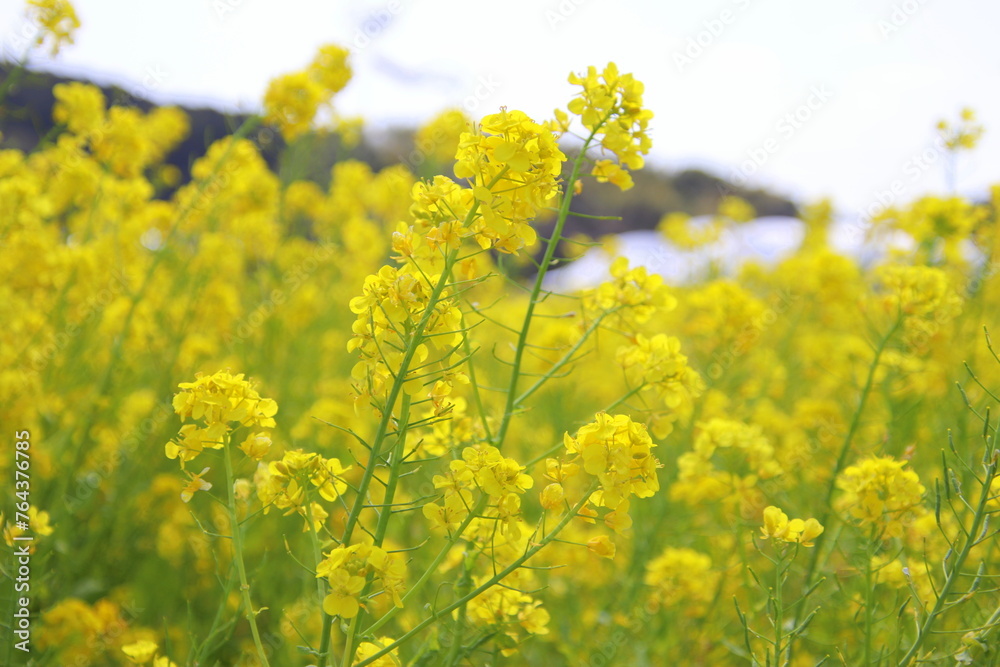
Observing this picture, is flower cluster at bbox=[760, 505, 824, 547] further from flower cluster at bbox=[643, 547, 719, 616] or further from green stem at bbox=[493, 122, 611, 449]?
flower cluster at bbox=[643, 547, 719, 616]

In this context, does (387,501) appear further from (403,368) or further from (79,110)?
(79,110)

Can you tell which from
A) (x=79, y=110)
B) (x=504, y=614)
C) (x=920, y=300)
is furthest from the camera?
(x=79, y=110)

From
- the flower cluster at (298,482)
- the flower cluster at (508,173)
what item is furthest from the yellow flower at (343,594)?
the flower cluster at (508,173)

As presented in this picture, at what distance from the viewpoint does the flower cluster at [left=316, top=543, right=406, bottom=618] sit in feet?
3.52

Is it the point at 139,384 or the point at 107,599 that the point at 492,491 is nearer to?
the point at 107,599

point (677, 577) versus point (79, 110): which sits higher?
point (79, 110)

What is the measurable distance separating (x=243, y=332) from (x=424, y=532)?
57.8 inches

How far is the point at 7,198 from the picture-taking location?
260 cm

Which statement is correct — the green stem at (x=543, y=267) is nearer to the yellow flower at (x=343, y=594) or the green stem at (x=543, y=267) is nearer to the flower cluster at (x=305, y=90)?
the yellow flower at (x=343, y=594)

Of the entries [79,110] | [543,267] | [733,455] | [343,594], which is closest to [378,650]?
[343,594]

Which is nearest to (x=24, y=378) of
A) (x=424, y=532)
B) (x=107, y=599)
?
(x=107, y=599)

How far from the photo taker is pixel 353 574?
42.8 inches

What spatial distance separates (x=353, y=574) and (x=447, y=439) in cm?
51

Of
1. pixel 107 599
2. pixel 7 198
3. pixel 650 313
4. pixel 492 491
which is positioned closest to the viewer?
pixel 492 491
